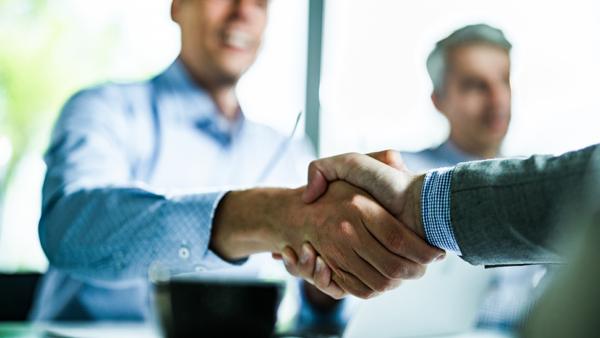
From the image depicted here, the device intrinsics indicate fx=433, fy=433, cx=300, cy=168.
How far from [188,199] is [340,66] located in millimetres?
1198

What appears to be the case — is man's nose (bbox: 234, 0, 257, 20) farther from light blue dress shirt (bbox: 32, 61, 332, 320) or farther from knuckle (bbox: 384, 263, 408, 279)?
knuckle (bbox: 384, 263, 408, 279)

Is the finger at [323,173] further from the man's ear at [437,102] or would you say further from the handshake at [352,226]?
the man's ear at [437,102]

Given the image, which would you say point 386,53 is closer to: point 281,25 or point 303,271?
point 281,25

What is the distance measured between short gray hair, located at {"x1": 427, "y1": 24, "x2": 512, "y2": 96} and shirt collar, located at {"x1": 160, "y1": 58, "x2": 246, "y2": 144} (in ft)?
3.12

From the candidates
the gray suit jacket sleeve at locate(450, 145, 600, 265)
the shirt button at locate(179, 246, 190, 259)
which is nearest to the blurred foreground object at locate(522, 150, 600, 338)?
the gray suit jacket sleeve at locate(450, 145, 600, 265)

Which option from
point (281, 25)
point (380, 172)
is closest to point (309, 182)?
point (380, 172)

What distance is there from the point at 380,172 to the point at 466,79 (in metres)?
1.61

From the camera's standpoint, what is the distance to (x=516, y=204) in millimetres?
430

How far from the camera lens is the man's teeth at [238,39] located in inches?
62.2

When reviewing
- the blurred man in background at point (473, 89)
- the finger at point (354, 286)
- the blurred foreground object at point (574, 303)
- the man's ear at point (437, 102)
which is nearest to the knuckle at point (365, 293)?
the finger at point (354, 286)

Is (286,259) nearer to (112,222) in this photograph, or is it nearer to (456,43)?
(112,222)

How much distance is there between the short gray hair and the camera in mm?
1916

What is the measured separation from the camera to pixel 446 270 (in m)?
0.65

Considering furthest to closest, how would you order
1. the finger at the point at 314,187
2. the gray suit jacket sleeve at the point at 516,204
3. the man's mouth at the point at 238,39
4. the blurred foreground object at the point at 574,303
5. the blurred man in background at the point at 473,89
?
the blurred man in background at the point at 473,89
the man's mouth at the point at 238,39
the finger at the point at 314,187
the gray suit jacket sleeve at the point at 516,204
the blurred foreground object at the point at 574,303
